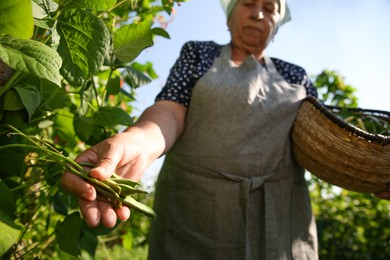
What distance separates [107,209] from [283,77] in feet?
2.85

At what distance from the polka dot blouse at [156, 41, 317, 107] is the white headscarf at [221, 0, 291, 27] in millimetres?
124

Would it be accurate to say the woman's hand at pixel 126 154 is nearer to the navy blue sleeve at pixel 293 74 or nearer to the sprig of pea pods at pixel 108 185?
the sprig of pea pods at pixel 108 185

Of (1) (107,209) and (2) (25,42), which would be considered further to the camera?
(1) (107,209)

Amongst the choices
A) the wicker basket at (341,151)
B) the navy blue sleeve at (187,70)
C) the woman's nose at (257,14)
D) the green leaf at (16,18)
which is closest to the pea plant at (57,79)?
the green leaf at (16,18)

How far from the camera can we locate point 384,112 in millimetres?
1204

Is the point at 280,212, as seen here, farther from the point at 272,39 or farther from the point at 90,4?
the point at 90,4

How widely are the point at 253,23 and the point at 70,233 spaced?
77cm

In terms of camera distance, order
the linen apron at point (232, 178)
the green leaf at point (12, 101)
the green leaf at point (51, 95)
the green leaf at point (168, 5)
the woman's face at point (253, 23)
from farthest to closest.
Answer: the woman's face at point (253, 23) → the linen apron at point (232, 178) → the green leaf at point (168, 5) → the green leaf at point (51, 95) → the green leaf at point (12, 101)

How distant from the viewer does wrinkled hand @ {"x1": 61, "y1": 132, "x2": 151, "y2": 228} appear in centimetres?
56

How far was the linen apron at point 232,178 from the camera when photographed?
1108 mm

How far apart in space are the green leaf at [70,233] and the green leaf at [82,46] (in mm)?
277

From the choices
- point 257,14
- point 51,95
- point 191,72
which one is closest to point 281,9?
point 257,14

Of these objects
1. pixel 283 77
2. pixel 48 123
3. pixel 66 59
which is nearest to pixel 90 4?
pixel 66 59

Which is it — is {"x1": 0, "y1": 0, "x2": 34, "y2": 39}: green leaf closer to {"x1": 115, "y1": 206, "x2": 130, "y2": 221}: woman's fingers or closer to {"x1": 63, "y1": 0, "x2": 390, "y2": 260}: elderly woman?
{"x1": 115, "y1": 206, "x2": 130, "y2": 221}: woman's fingers
